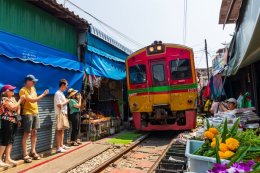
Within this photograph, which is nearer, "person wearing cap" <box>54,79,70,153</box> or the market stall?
"person wearing cap" <box>54,79,70,153</box>

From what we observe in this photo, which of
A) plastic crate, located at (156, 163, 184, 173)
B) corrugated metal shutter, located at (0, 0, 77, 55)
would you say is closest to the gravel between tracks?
plastic crate, located at (156, 163, 184, 173)

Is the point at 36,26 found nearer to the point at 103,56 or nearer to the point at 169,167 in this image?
the point at 103,56

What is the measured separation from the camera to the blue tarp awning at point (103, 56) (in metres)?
9.38

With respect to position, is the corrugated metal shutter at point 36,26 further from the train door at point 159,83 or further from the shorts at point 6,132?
the train door at point 159,83

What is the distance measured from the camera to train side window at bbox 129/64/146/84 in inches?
394

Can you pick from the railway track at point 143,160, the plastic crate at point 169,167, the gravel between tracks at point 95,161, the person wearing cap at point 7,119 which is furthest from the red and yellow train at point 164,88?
the person wearing cap at point 7,119

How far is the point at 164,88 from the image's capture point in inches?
374

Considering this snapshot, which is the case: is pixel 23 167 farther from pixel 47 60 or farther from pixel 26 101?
pixel 47 60

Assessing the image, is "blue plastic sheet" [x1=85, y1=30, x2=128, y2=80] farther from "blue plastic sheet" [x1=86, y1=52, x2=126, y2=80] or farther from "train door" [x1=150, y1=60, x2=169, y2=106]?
"train door" [x1=150, y1=60, x2=169, y2=106]

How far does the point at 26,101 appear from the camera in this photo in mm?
5988

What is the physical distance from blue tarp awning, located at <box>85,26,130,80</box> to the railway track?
288 cm

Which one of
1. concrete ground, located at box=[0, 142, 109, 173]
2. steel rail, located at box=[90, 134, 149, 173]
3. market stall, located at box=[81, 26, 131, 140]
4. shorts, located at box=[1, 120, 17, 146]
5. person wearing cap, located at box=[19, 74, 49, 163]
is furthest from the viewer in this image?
market stall, located at box=[81, 26, 131, 140]

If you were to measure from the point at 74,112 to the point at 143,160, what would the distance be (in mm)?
2443

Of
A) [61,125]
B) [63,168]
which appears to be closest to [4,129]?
[63,168]
